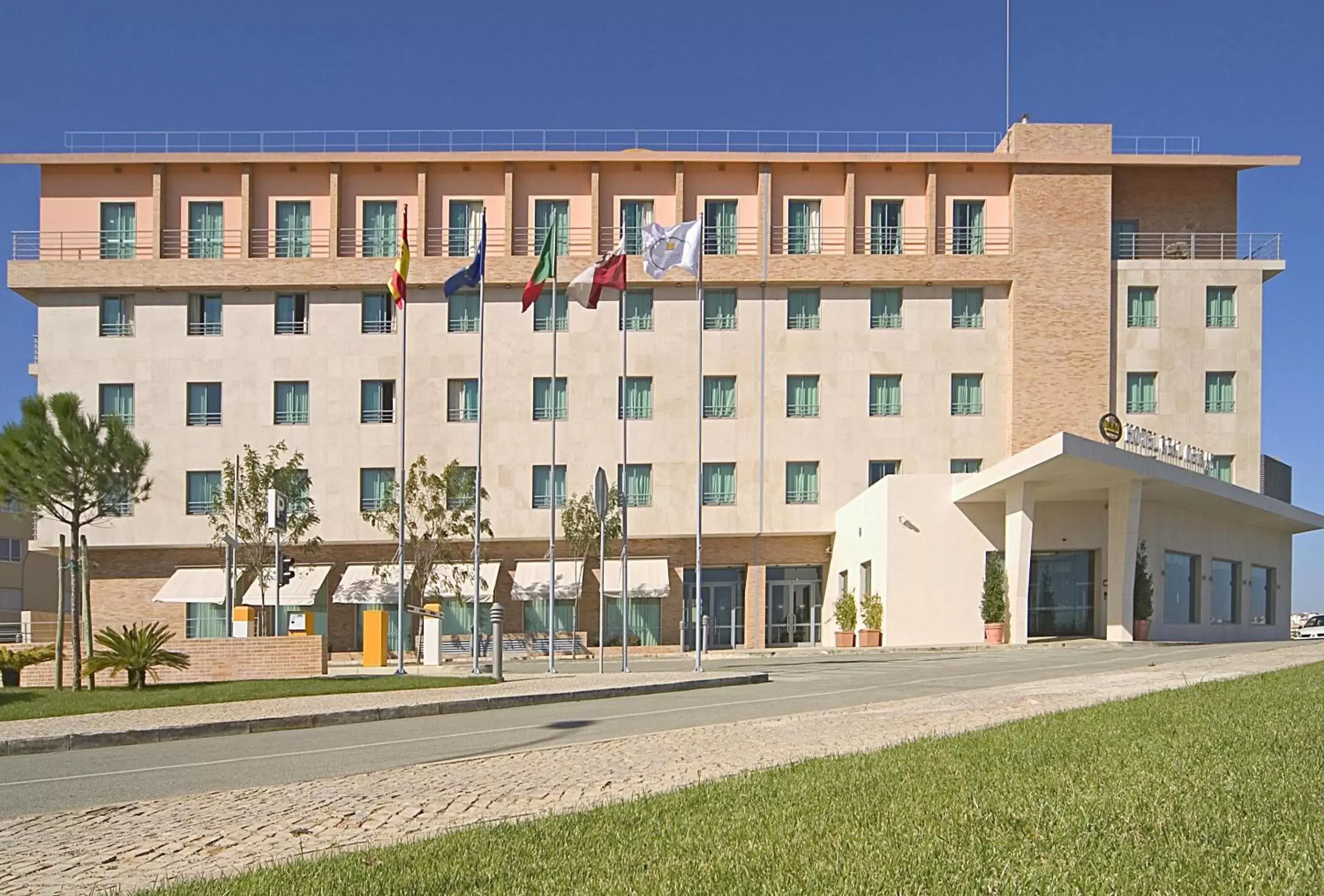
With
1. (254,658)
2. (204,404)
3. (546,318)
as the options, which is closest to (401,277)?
(254,658)

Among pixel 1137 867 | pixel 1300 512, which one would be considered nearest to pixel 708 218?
pixel 1300 512

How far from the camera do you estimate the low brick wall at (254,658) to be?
28.6 m

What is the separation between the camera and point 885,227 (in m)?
49.2

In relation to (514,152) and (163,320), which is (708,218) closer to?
(514,152)

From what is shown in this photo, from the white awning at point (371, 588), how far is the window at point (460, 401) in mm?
5820

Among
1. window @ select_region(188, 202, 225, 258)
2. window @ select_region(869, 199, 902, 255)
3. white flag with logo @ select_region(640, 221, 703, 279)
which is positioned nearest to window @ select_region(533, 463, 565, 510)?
window @ select_region(869, 199, 902, 255)

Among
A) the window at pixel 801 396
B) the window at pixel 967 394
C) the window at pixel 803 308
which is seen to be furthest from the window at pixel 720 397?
the window at pixel 967 394

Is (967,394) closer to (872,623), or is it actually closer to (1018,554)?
(872,623)

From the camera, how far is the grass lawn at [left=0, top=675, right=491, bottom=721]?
744 inches

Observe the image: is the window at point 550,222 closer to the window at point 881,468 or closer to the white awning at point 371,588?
the white awning at point 371,588

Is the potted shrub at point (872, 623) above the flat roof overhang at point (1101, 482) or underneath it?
underneath

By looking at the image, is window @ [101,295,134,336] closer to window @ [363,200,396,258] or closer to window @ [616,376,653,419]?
window @ [363,200,396,258]

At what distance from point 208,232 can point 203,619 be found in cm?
1457

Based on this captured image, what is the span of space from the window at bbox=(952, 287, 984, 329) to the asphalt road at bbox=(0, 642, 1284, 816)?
22039mm
